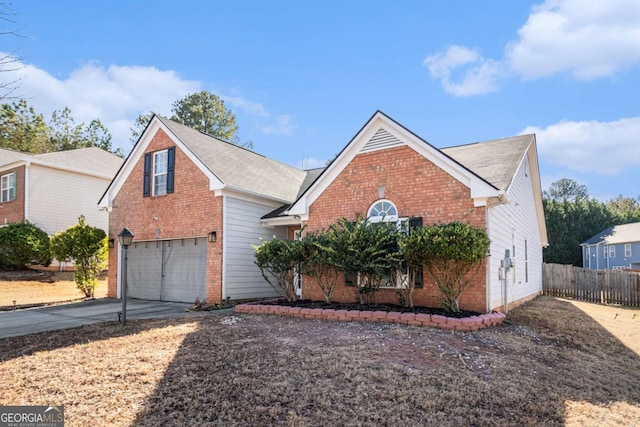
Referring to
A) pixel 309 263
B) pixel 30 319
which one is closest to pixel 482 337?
pixel 309 263

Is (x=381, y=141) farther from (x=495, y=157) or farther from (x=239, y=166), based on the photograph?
(x=239, y=166)

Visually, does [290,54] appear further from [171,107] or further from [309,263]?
[171,107]

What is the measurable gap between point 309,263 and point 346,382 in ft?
19.7

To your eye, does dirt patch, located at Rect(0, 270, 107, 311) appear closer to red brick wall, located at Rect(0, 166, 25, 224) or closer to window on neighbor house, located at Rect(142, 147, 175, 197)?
red brick wall, located at Rect(0, 166, 25, 224)

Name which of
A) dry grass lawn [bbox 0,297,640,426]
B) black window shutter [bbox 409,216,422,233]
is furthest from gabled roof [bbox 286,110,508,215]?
dry grass lawn [bbox 0,297,640,426]

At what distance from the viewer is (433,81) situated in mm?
14586

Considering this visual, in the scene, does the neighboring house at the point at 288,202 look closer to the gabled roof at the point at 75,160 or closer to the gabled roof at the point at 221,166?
the gabled roof at the point at 221,166

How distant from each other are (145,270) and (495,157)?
12452 mm

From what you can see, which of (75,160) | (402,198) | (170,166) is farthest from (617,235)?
(75,160)

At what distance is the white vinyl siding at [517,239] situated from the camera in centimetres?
1017

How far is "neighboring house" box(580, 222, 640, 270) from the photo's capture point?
130 feet

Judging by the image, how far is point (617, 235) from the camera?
41062 mm

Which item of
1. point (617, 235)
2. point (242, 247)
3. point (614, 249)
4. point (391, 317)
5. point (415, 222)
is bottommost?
point (391, 317)

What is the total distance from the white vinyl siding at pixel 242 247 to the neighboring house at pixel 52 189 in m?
13.9
